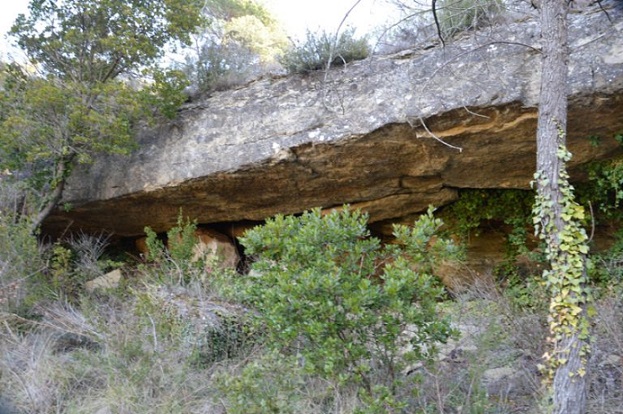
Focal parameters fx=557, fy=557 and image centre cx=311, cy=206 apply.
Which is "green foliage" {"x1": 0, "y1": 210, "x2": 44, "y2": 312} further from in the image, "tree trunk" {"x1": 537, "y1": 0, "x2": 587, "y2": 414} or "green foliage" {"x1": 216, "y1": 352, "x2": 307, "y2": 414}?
"tree trunk" {"x1": 537, "y1": 0, "x2": 587, "y2": 414}

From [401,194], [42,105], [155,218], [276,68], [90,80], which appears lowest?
[155,218]

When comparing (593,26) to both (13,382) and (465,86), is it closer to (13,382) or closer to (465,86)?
(465,86)

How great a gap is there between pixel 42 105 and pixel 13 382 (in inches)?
146

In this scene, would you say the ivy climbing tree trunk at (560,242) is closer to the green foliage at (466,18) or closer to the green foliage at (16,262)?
the green foliage at (466,18)

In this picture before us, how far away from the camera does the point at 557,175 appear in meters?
3.83

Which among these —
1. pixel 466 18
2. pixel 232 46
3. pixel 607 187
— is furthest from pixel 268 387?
pixel 232 46

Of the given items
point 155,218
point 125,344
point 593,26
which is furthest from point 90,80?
point 593,26

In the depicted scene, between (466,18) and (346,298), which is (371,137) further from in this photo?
(346,298)

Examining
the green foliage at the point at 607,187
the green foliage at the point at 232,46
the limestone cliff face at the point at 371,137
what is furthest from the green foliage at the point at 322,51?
the green foliage at the point at 607,187

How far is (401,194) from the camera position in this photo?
7.56 meters

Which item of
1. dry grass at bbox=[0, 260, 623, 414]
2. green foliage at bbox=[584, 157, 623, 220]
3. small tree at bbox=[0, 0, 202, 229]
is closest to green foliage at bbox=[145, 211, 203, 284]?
dry grass at bbox=[0, 260, 623, 414]

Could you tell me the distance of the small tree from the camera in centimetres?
729

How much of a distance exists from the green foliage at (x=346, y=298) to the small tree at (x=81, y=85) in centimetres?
412

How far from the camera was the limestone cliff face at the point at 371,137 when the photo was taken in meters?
5.95
